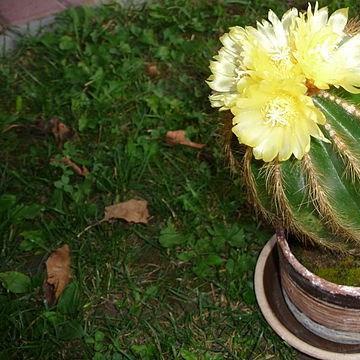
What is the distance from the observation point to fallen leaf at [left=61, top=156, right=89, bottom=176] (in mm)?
2546

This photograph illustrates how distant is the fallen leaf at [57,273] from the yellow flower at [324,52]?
1.21 meters

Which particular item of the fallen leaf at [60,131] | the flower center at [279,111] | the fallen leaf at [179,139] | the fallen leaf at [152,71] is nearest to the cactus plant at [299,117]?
→ the flower center at [279,111]

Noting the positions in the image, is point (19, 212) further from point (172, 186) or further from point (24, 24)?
point (24, 24)

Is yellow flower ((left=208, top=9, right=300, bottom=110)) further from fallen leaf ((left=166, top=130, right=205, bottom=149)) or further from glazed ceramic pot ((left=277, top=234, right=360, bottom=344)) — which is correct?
fallen leaf ((left=166, top=130, right=205, bottom=149))

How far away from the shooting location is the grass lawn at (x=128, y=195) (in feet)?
6.96

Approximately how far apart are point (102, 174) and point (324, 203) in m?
1.19

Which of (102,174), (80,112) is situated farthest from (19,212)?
(80,112)

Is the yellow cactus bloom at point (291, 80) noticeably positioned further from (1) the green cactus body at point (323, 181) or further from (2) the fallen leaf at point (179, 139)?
(2) the fallen leaf at point (179, 139)

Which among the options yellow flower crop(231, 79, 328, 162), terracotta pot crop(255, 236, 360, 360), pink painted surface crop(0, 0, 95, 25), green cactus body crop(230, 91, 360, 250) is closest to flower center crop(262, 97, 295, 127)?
yellow flower crop(231, 79, 328, 162)

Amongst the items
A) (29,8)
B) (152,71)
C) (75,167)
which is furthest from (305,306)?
(29,8)

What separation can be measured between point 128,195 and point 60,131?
0.41 meters

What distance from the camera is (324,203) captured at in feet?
4.75

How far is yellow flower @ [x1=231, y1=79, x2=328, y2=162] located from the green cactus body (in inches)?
4.0

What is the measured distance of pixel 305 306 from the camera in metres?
1.84
